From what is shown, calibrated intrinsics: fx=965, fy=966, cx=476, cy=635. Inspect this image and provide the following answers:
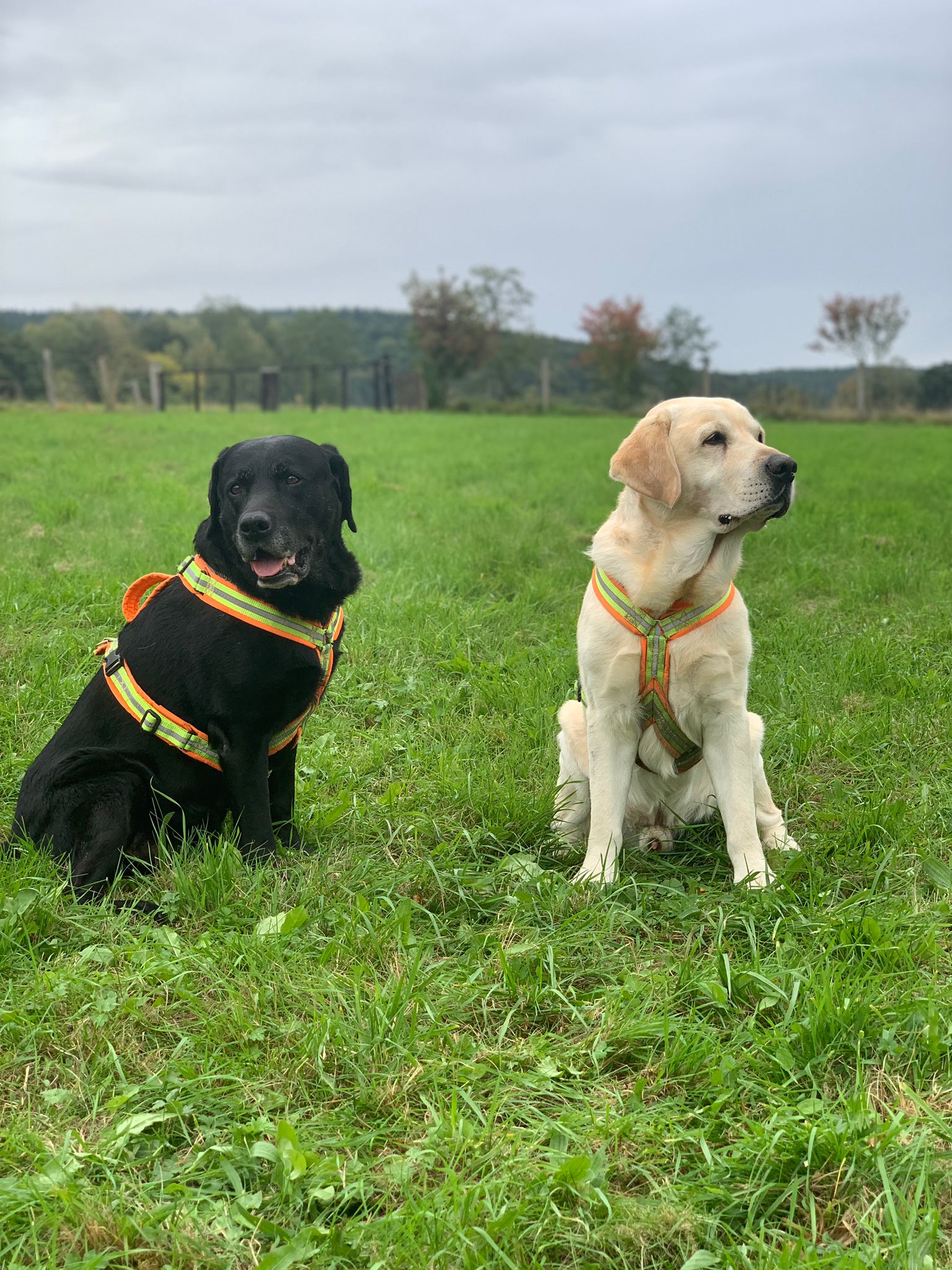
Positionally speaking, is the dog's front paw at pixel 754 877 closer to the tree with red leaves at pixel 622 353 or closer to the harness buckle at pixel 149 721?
the harness buckle at pixel 149 721

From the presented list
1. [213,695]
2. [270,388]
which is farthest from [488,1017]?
[270,388]

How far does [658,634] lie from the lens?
8.89ft

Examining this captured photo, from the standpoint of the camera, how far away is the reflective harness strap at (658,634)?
106 inches

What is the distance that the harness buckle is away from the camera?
2.69 m

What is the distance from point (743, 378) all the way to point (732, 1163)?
114 feet

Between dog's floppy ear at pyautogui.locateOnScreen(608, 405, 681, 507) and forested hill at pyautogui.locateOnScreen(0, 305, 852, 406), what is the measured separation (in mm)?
29185

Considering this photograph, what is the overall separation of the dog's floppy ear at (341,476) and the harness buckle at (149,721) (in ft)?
2.68

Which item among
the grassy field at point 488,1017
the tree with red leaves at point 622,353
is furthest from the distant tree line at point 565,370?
the grassy field at point 488,1017

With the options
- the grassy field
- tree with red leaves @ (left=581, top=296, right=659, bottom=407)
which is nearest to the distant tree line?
tree with red leaves @ (left=581, top=296, right=659, bottom=407)

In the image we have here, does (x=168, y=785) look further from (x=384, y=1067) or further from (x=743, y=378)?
(x=743, y=378)

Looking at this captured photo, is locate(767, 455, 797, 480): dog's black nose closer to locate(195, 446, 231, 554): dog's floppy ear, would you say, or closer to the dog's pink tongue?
the dog's pink tongue

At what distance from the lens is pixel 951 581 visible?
5711 mm

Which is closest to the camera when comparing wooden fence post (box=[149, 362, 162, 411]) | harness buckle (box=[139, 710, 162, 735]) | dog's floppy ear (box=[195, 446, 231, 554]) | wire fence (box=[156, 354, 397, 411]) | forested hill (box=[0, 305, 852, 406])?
harness buckle (box=[139, 710, 162, 735])

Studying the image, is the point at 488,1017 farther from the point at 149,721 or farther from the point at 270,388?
the point at 270,388
